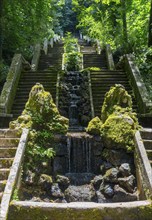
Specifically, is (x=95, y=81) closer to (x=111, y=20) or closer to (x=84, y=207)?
(x=84, y=207)

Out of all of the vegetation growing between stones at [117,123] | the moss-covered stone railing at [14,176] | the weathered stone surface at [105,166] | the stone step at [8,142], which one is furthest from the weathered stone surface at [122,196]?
the stone step at [8,142]

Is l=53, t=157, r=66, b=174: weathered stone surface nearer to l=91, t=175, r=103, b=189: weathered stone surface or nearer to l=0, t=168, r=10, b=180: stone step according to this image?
l=91, t=175, r=103, b=189: weathered stone surface

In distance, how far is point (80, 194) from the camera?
27.0ft

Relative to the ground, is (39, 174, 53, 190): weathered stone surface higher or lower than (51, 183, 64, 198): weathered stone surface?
higher

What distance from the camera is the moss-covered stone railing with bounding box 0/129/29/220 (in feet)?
19.4

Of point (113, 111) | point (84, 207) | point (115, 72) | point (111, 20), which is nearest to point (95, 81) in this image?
point (115, 72)

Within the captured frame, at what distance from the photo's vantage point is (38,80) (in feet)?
49.1

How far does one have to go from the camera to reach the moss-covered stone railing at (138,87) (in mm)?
12336

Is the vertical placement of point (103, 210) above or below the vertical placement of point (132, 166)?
below

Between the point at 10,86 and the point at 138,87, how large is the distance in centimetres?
540

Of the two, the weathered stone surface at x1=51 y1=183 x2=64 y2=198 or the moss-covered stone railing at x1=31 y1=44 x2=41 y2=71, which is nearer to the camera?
the weathered stone surface at x1=51 y1=183 x2=64 y2=198

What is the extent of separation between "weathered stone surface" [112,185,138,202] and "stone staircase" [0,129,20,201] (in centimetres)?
277

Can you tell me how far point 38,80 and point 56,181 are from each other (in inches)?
292

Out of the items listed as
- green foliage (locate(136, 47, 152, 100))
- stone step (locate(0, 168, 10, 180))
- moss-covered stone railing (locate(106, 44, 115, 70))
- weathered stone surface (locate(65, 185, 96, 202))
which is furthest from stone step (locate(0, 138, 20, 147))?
moss-covered stone railing (locate(106, 44, 115, 70))
